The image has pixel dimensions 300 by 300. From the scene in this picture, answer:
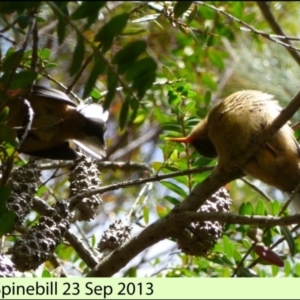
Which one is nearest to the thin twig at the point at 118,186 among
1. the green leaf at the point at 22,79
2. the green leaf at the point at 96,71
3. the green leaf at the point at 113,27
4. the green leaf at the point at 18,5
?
the green leaf at the point at 22,79

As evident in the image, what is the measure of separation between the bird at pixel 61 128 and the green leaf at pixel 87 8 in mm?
1403

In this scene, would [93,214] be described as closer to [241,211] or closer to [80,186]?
[80,186]

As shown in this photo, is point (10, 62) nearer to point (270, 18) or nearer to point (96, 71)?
point (96, 71)

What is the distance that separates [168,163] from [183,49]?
38.5 inches

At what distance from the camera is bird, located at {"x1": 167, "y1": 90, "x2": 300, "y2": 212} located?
A: 229 cm

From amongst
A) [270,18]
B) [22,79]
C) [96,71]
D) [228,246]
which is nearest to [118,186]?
[228,246]

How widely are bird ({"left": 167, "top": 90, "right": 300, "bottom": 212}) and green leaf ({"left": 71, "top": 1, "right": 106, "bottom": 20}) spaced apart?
3.25 ft

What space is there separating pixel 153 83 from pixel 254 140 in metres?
0.75

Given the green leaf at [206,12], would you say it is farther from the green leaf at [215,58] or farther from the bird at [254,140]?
the green leaf at [215,58]

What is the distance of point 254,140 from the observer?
89.0 inches

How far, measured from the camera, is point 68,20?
141 centimetres

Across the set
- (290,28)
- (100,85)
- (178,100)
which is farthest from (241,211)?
(100,85)

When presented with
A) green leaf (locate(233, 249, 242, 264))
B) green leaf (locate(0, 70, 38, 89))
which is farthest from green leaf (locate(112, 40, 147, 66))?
green leaf (locate(233, 249, 242, 264))

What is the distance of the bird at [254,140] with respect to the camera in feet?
7.50
